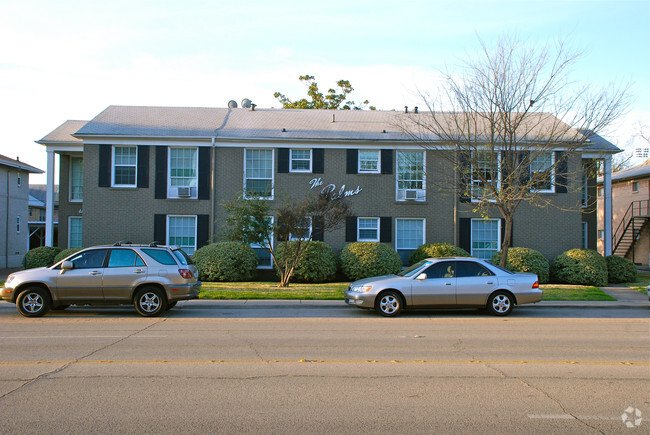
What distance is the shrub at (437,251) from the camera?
2156cm

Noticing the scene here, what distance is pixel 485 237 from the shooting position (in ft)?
77.7

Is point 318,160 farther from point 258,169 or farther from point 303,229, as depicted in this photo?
point 303,229

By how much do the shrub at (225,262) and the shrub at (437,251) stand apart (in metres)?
6.75

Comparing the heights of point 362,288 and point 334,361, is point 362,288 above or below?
above

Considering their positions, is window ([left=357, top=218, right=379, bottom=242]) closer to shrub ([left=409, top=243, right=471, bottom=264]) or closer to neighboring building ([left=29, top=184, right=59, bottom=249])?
shrub ([left=409, top=243, right=471, bottom=264])

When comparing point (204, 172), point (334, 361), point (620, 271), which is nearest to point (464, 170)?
point (620, 271)

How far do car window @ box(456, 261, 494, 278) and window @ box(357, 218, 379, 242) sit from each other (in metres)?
9.83

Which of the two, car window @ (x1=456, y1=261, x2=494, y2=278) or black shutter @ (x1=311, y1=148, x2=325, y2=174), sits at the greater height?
black shutter @ (x1=311, y1=148, x2=325, y2=174)

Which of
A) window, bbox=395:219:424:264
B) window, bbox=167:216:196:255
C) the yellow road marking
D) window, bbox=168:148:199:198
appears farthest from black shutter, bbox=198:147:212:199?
the yellow road marking

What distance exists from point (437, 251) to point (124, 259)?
12.8 m

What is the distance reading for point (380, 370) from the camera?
739 centimetres

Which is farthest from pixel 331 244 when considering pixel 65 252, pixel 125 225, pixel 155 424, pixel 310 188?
pixel 155 424

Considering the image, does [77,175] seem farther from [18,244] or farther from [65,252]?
[18,244]

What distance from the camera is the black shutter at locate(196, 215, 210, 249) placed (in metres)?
22.9
